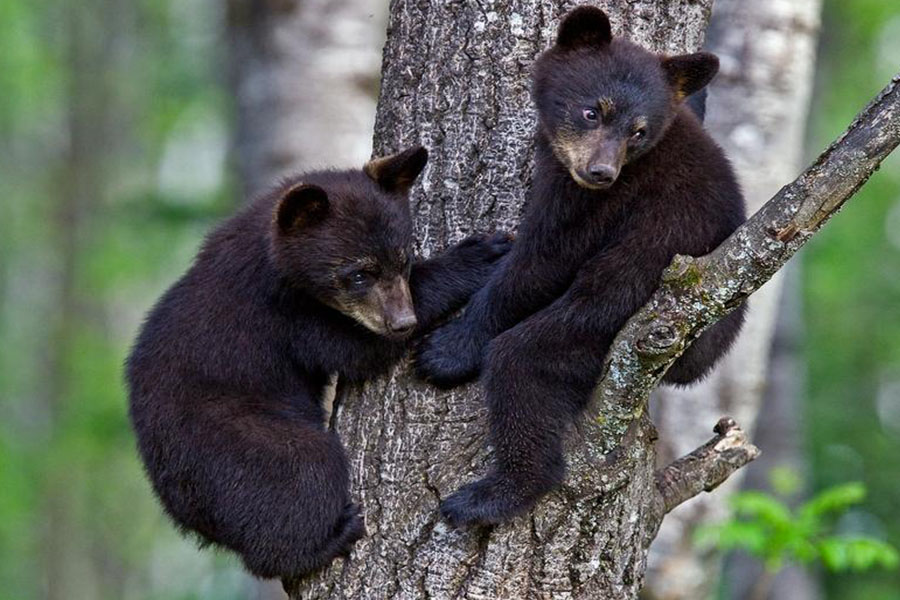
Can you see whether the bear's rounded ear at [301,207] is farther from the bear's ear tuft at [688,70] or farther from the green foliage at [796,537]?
the green foliage at [796,537]

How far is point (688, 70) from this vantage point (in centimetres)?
439

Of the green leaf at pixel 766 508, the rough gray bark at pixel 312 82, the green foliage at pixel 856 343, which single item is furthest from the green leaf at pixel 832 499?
the green foliage at pixel 856 343

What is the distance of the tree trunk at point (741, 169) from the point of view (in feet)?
26.1

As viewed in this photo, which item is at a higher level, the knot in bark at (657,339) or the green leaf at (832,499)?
the knot in bark at (657,339)

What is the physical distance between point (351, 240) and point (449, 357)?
2.56 ft

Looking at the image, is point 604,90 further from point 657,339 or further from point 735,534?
point 735,534

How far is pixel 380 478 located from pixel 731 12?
17.3ft

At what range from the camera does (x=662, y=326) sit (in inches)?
141

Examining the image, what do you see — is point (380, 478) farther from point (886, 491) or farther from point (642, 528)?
point (886, 491)

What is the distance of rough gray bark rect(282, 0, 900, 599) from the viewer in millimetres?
3443

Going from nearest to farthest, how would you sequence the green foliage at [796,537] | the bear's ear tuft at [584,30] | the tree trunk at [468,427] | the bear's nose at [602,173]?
the bear's nose at [602,173]
the tree trunk at [468,427]
the bear's ear tuft at [584,30]
the green foliage at [796,537]

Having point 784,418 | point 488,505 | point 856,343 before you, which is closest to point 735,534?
point 488,505

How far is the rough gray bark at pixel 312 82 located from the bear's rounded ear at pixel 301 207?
417 centimetres

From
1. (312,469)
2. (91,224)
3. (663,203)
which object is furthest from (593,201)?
(91,224)
